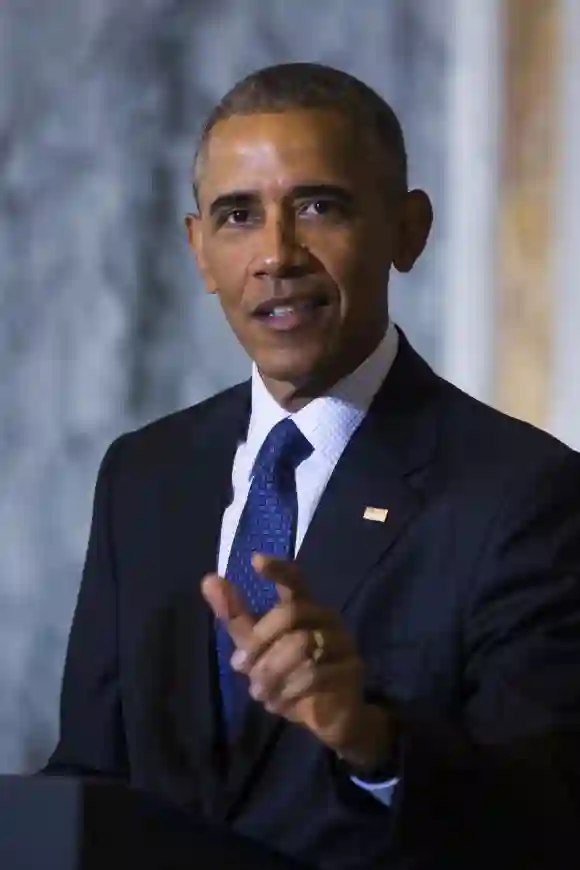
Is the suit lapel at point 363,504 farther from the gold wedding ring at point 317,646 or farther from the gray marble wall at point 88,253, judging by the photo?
the gray marble wall at point 88,253

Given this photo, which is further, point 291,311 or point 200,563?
point 200,563

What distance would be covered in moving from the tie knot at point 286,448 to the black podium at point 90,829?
1.59 feet

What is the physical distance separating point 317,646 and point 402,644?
1.04 ft

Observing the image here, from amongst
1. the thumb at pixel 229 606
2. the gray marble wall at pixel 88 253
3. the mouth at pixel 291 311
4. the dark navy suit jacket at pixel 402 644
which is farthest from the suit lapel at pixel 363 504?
the gray marble wall at pixel 88 253

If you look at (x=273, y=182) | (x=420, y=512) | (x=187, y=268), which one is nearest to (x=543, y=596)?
(x=420, y=512)

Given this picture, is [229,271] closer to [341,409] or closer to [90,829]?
[341,409]

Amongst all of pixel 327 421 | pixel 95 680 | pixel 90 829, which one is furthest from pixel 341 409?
pixel 90 829

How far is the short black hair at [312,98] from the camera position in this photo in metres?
1.17

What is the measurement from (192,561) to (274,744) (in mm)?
202

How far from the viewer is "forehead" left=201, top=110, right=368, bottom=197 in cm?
114

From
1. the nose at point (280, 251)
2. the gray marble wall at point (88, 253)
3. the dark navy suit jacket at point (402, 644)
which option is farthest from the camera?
the gray marble wall at point (88, 253)

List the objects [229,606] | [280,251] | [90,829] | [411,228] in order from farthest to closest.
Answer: [411,228] < [280,251] < [229,606] < [90,829]

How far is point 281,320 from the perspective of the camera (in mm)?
1157

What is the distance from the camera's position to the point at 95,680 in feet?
4.39
